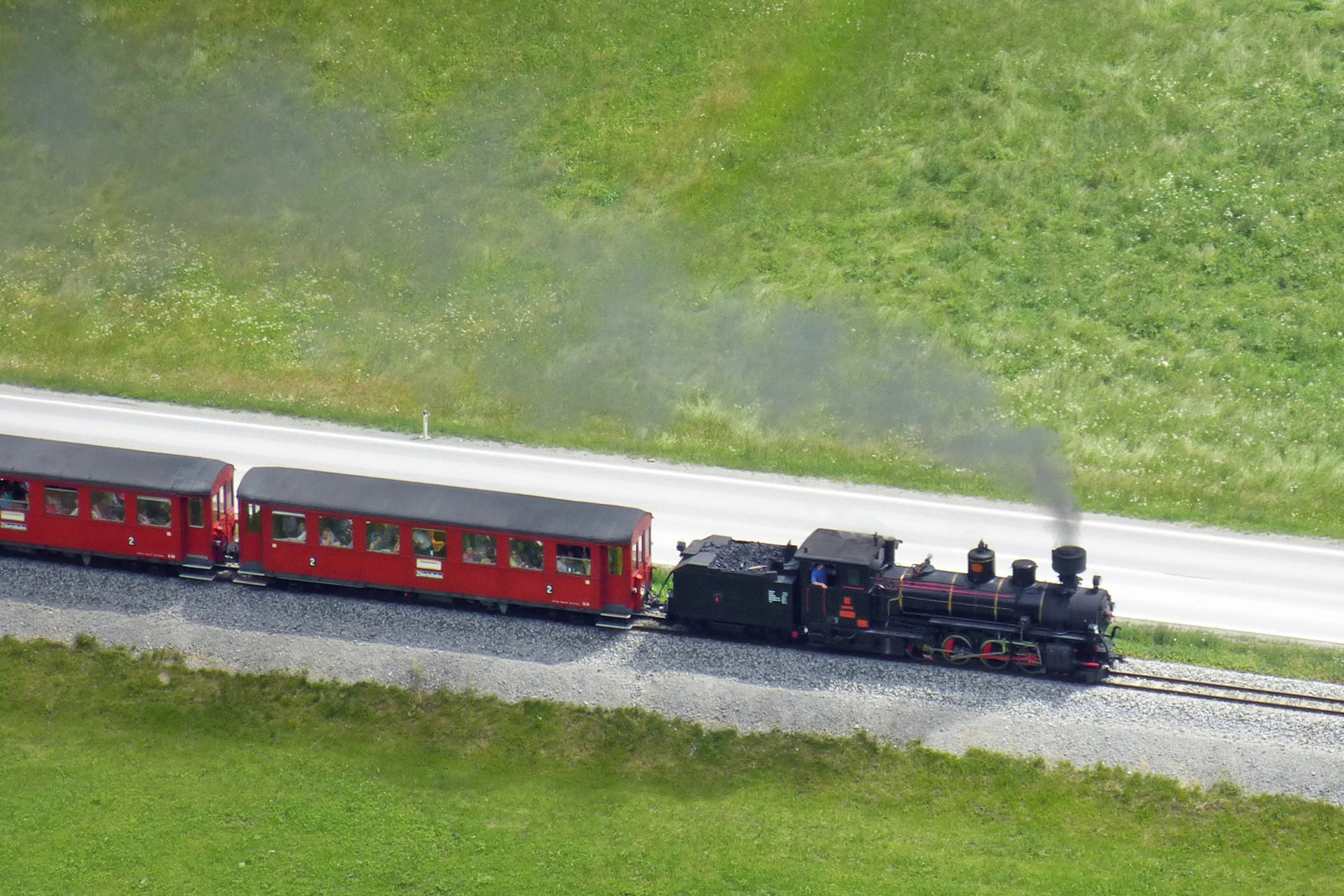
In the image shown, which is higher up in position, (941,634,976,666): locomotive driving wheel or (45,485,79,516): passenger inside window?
(45,485,79,516): passenger inside window

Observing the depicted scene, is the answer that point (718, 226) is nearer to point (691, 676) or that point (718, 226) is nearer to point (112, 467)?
point (112, 467)

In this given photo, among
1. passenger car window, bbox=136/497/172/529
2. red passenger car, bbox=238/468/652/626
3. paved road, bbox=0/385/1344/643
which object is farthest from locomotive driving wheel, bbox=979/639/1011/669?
passenger car window, bbox=136/497/172/529

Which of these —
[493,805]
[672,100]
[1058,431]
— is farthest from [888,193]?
[493,805]

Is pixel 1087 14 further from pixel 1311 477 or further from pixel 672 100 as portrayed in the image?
pixel 1311 477

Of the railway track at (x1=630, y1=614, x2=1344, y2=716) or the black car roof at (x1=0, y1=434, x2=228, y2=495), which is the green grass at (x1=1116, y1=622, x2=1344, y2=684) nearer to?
the railway track at (x1=630, y1=614, x2=1344, y2=716)

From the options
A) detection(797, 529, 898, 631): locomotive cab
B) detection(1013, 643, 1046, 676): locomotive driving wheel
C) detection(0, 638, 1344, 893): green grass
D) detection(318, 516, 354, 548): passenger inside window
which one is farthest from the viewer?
detection(318, 516, 354, 548): passenger inside window

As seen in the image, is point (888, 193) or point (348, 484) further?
point (888, 193)

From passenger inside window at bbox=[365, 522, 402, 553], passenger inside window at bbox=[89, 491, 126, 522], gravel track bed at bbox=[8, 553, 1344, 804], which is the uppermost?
passenger inside window at bbox=[89, 491, 126, 522]

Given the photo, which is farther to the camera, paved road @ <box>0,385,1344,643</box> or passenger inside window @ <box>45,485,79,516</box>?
paved road @ <box>0,385,1344,643</box>
